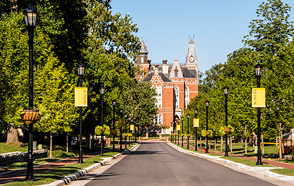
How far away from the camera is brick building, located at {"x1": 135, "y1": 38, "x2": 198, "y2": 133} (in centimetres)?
14500

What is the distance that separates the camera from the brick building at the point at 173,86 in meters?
145

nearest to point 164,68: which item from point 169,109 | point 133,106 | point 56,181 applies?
point 169,109

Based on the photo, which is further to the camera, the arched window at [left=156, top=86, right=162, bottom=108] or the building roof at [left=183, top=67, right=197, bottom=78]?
the building roof at [left=183, top=67, right=197, bottom=78]

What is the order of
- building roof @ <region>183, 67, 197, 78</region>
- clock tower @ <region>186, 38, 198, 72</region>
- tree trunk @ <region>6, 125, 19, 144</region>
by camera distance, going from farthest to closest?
clock tower @ <region>186, 38, 198, 72</region> < building roof @ <region>183, 67, 197, 78</region> < tree trunk @ <region>6, 125, 19, 144</region>

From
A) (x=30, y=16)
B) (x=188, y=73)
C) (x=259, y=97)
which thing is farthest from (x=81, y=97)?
(x=188, y=73)

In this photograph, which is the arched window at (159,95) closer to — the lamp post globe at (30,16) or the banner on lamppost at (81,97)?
the banner on lamppost at (81,97)

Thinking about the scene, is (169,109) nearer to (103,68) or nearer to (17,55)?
(103,68)

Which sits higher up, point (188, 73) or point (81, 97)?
point (188, 73)

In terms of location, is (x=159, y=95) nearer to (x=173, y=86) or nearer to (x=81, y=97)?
(x=173, y=86)

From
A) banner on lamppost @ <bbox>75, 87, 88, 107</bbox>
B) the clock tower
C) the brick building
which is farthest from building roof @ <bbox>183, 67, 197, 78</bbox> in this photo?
banner on lamppost @ <bbox>75, 87, 88, 107</bbox>

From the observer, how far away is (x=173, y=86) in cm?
14550

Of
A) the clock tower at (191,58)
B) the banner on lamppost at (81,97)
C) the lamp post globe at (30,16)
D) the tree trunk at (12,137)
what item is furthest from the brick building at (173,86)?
the lamp post globe at (30,16)

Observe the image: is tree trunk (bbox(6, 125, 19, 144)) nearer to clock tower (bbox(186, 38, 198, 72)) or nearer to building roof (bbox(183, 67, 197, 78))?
building roof (bbox(183, 67, 197, 78))

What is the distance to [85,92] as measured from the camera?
24.7 meters
